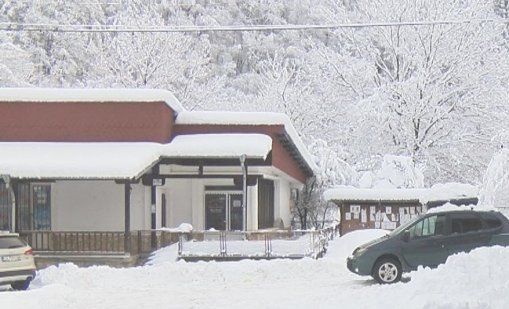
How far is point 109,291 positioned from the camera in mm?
16844

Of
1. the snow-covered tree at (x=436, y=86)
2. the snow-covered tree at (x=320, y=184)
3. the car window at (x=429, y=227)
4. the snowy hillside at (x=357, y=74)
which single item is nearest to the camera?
the car window at (x=429, y=227)

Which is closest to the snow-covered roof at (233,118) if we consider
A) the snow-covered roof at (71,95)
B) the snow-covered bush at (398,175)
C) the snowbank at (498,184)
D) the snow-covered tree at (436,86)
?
the snow-covered roof at (71,95)

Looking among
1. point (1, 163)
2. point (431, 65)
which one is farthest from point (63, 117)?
point (431, 65)

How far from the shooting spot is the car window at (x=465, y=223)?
16.9m

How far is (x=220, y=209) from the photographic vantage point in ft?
90.4

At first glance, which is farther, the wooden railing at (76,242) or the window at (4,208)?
the window at (4,208)

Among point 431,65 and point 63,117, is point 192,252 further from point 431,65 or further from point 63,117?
point 431,65

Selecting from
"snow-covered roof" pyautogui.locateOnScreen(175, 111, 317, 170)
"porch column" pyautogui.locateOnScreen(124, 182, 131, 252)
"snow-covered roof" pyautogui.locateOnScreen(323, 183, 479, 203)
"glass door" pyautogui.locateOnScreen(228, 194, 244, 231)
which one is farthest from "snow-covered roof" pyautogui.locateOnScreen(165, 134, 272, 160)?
"snow-covered roof" pyautogui.locateOnScreen(323, 183, 479, 203)

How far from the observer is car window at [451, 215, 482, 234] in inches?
666

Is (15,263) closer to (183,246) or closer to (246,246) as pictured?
(183,246)

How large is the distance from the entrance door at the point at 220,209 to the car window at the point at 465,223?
467 inches

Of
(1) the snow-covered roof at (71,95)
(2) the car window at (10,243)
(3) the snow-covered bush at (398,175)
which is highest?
(1) the snow-covered roof at (71,95)

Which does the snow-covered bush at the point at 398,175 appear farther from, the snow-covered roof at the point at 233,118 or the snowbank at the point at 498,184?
the snow-covered roof at the point at 233,118

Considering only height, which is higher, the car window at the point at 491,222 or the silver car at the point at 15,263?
the car window at the point at 491,222
